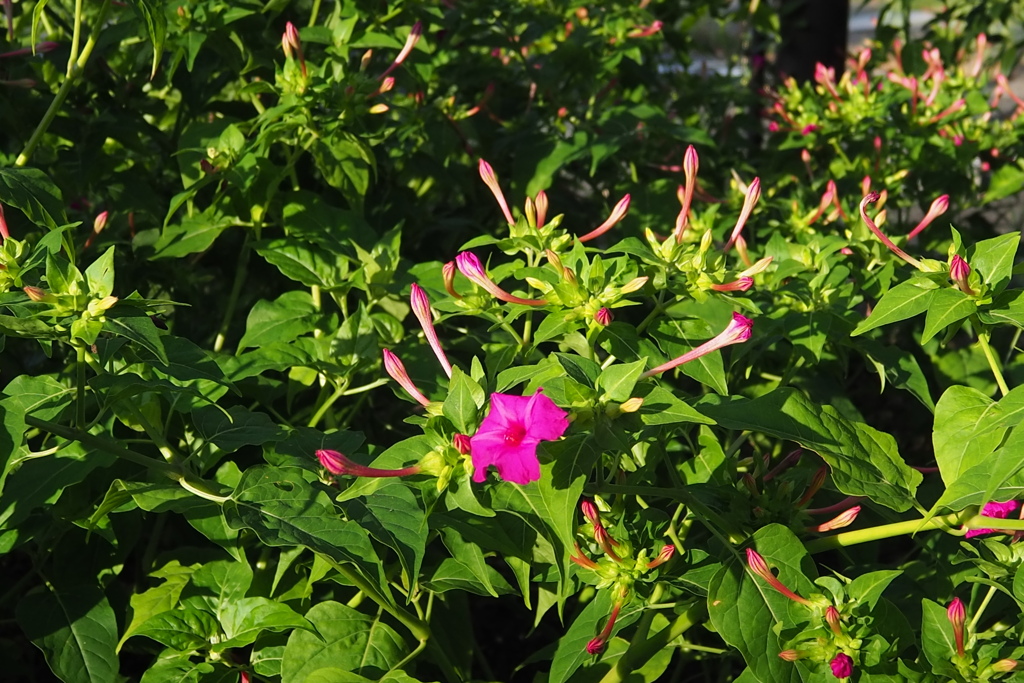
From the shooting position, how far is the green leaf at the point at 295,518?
1.33 meters

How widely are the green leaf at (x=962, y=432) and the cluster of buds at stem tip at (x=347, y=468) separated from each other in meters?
0.80

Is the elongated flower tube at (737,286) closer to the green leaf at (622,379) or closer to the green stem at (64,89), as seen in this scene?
the green leaf at (622,379)

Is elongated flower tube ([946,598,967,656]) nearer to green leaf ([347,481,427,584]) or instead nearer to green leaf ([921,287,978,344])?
green leaf ([921,287,978,344])

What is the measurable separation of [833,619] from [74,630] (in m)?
1.34

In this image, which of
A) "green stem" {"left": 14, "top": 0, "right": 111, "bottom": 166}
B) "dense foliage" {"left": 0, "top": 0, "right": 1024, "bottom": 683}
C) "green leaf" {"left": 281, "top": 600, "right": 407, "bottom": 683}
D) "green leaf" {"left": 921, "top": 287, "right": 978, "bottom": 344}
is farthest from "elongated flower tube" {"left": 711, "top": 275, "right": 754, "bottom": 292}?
"green stem" {"left": 14, "top": 0, "right": 111, "bottom": 166}

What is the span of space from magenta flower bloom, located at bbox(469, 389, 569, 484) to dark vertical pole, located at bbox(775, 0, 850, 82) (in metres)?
3.82

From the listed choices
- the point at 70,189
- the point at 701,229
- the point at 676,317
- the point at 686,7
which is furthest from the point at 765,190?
the point at 70,189

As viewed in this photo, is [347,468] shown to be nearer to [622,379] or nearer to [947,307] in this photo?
[622,379]

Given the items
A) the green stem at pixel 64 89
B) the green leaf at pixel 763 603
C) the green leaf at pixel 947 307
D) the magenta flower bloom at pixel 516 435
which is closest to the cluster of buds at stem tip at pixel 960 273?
the green leaf at pixel 947 307

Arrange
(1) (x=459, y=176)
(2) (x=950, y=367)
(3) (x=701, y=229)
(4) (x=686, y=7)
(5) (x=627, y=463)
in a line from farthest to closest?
(4) (x=686, y=7) → (1) (x=459, y=176) → (2) (x=950, y=367) → (3) (x=701, y=229) → (5) (x=627, y=463)

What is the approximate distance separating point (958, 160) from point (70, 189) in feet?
8.36

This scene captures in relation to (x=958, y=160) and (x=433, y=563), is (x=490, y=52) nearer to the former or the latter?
(x=958, y=160)

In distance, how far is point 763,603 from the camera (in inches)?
58.1

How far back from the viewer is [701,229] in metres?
2.39
